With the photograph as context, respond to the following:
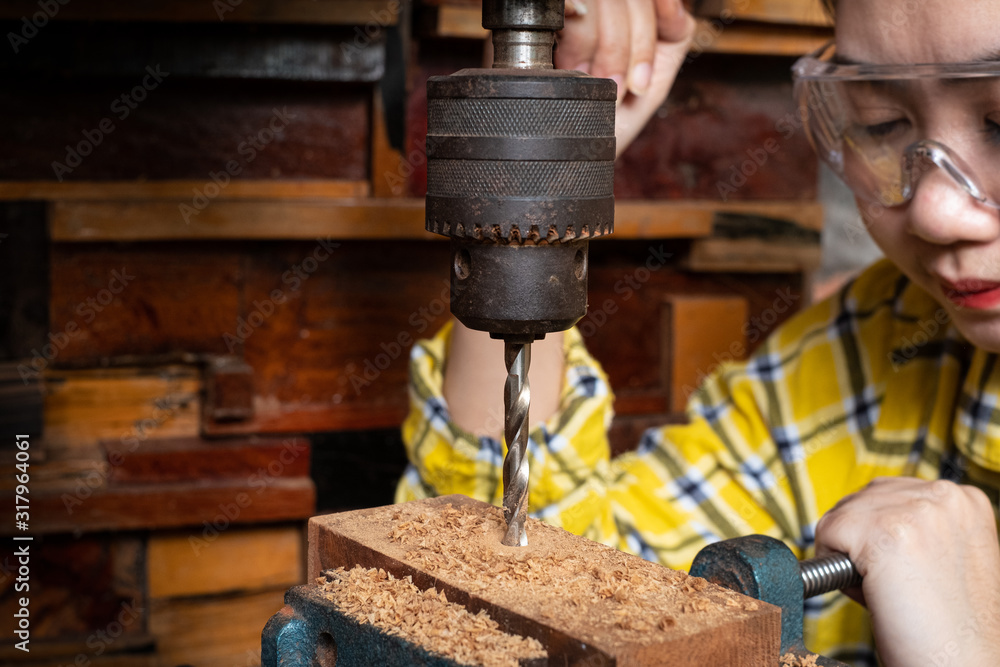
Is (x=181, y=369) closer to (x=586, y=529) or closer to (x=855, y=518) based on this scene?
(x=586, y=529)

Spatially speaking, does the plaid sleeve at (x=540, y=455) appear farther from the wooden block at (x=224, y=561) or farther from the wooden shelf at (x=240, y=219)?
the wooden block at (x=224, y=561)

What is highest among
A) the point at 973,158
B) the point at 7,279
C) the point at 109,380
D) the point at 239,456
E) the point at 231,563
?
the point at 973,158

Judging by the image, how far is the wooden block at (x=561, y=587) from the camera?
656 mm

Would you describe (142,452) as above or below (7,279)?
below

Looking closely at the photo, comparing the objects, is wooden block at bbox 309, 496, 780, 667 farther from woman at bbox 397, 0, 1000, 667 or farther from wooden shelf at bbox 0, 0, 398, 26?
wooden shelf at bbox 0, 0, 398, 26

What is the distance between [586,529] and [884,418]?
0.46 meters

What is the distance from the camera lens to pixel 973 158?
103 centimetres

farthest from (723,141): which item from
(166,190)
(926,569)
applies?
(926,569)

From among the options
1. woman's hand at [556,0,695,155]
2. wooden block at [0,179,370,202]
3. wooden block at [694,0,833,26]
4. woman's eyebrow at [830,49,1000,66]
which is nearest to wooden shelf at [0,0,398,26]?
wooden block at [0,179,370,202]

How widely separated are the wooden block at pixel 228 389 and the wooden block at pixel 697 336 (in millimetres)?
759

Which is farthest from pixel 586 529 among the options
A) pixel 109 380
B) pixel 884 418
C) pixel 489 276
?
pixel 109 380

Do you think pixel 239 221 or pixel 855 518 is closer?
pixel 855 518

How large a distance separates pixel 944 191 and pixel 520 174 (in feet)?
1.78

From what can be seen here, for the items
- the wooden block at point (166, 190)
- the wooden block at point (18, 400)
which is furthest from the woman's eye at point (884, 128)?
the wooden block at point (18, 400)
